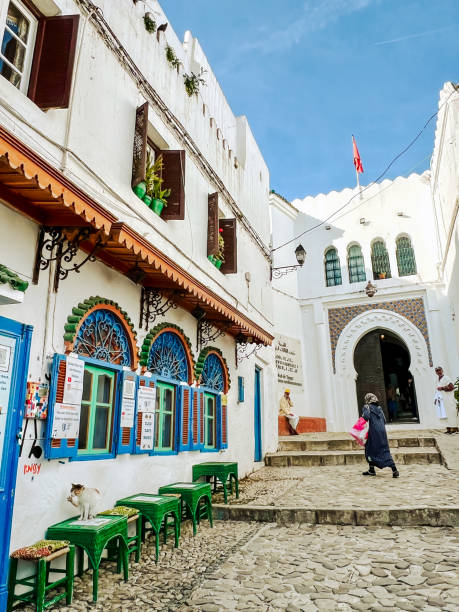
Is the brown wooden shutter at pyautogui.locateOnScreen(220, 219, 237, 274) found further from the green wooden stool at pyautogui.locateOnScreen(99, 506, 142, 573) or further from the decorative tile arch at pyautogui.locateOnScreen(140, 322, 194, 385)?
the green wooden stool at pyautogui.locateOnScreen(99, 506, 142, 573)

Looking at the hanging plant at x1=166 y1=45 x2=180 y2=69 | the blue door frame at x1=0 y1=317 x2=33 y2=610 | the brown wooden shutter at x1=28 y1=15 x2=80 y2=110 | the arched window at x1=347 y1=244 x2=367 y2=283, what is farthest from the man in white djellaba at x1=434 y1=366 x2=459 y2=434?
the brown wooden shutter at x1=28 y1=15 x2=80 y2=110

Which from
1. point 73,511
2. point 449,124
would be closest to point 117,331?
point 73,511

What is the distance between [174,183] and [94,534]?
4.29 m

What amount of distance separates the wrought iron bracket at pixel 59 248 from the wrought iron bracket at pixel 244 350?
4.78 m

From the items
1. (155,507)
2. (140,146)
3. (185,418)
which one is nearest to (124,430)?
(155,507)

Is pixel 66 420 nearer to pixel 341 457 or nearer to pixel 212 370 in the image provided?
pixel 212 370

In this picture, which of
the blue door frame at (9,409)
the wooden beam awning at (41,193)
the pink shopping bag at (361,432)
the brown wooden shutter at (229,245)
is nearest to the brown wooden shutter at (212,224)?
the brown wooden shutter at (229,245)

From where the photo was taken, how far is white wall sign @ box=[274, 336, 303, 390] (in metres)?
13.0

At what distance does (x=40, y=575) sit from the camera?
2832 millimetres

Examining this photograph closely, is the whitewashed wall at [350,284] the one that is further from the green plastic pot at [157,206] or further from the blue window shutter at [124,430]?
the blue window shutter at [124,430]

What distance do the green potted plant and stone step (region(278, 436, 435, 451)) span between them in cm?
646

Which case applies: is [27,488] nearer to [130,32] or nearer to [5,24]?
[5,24]

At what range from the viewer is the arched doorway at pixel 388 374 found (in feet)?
46.0

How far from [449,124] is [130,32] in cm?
782
